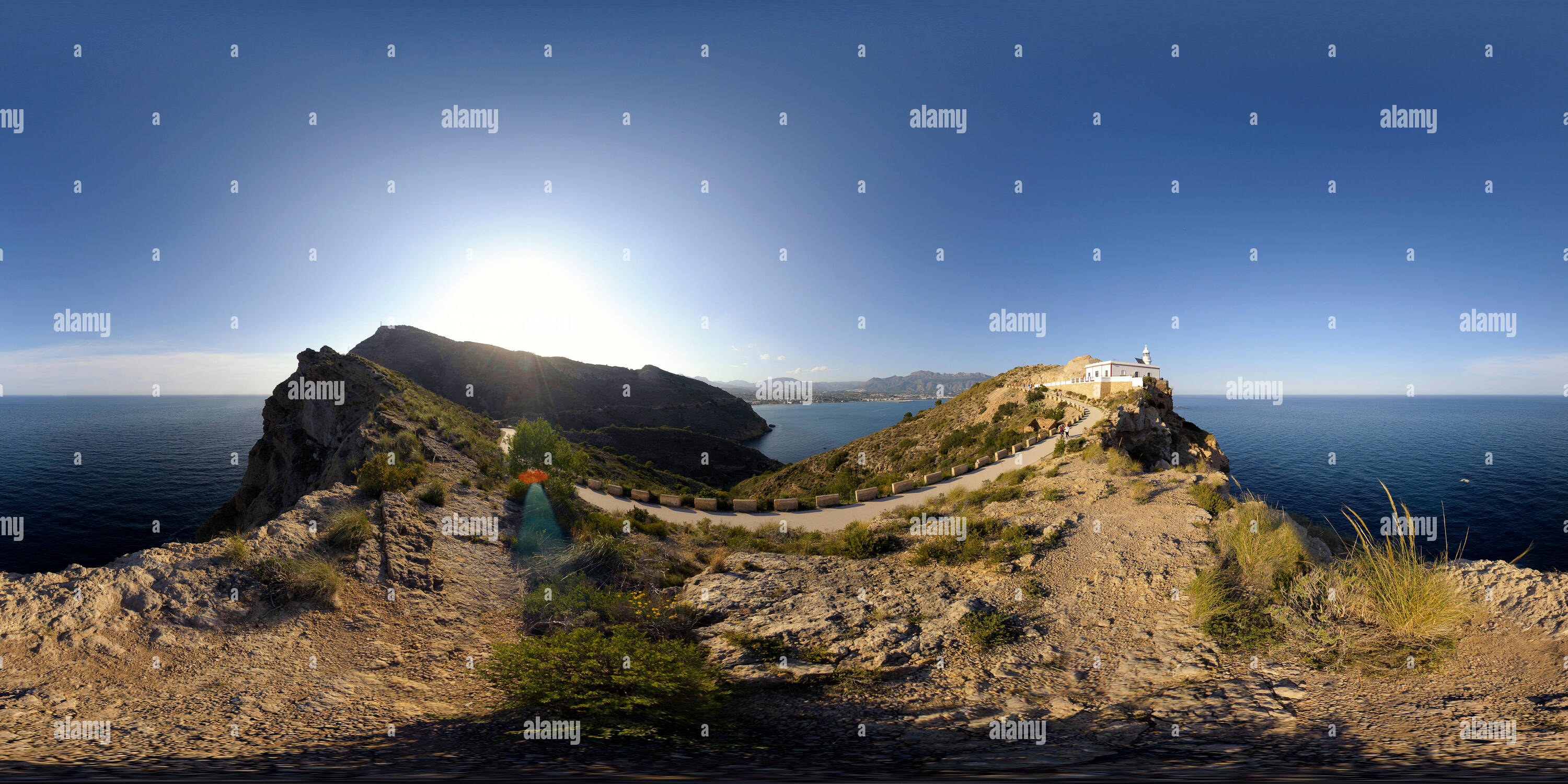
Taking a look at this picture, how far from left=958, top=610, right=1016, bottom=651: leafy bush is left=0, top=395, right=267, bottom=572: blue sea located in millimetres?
47833

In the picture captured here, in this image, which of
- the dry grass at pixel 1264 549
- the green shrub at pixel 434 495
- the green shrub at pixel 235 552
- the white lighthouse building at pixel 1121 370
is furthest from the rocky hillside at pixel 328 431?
the white lighthouse building at pixel 1121 370

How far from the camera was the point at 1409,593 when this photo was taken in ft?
19.2

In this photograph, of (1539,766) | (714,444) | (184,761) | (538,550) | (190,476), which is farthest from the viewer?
(714,444)

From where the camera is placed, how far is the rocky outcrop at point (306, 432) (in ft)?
76.0

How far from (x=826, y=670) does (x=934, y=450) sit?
27.3 metres

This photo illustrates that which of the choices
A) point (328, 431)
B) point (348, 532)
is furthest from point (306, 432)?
point (348, 532)

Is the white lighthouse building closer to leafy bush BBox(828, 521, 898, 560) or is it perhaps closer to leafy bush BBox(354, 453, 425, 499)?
leafy bush BBox(828, 521, 898, 560)

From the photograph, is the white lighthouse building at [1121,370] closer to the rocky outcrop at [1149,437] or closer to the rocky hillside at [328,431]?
the rocky outcrop at [1149,437]

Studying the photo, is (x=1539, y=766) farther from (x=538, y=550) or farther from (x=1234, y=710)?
(x=538, y=550)

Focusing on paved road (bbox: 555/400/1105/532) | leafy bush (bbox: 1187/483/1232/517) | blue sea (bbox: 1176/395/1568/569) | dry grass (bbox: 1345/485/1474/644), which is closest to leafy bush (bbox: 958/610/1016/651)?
dry grass (bbox: 1345/485/1474/644)

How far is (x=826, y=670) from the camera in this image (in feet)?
20.5

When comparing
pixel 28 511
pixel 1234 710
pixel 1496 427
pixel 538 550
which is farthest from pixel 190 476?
pixel 1496 427

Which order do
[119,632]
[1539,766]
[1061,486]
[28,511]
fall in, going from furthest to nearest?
[28,511]
[1061,486]
[119,632]
[1539,766]

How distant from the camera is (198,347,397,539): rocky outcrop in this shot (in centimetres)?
2316
